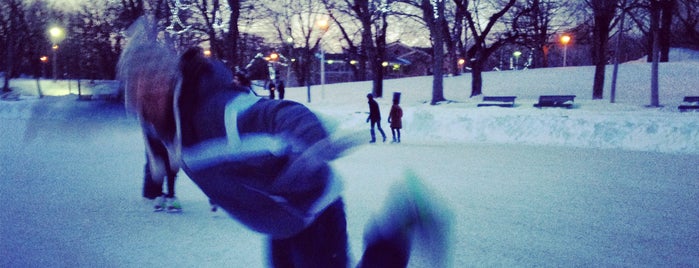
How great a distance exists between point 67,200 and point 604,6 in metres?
17.0

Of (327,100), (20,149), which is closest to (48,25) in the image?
(327,100)

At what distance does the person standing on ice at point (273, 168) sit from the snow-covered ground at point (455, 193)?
0.35 ft

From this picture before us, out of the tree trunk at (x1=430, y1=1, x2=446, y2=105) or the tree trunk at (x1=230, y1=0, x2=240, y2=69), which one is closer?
the tree trunk at (x1=430, y1=1, x2=446, y2=105)

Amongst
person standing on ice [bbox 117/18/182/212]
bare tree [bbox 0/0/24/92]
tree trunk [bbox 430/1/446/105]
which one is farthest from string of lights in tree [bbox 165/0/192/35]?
person standing on ice [bbox 117/18/182/212]

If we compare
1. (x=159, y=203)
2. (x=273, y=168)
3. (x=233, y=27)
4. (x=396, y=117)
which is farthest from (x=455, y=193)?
(x=233, y=27)

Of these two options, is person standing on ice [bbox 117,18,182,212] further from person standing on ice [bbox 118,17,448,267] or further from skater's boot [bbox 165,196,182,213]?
skater's boot [bbox 165,196,182,213]

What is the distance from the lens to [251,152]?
5.14 ft

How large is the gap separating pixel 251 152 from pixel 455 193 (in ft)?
17.6

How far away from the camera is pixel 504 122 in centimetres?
1373

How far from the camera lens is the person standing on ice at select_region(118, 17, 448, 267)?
5.08ft

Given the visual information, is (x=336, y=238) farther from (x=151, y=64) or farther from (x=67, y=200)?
(x=67, y=200)

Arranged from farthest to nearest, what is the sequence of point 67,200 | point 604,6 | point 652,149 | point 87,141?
point 604,6 < point 652,149 < point 67,200 < point 87,141

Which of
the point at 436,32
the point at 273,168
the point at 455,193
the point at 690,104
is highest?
the point at 436,32

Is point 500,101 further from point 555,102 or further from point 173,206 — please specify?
point 173,206
